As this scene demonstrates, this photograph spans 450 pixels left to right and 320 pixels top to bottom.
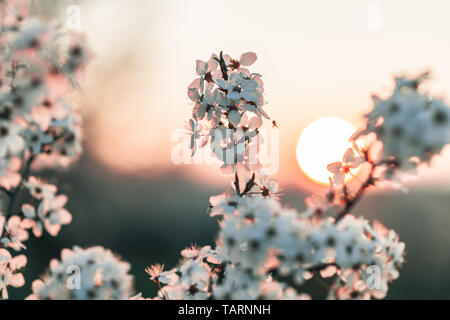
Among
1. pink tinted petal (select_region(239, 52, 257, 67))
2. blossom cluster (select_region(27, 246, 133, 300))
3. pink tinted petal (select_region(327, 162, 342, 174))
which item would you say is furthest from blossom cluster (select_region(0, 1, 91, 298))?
pink tinted petal (select_region(327, 162, 342, 174))

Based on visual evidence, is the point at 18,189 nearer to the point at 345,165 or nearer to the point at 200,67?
the point at 200,67

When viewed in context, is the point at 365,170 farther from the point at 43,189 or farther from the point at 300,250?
the point at 43,189

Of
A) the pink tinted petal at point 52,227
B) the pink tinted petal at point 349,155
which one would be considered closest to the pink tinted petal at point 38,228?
the pink tinted petal at point 52,227

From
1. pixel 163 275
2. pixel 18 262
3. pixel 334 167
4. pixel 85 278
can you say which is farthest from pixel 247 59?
pixel 18 262

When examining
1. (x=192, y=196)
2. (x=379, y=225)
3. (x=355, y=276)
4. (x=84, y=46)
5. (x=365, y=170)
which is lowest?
(x=355, y=276)

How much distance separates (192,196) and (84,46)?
16.8 metres

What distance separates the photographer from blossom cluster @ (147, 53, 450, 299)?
59.5 inches

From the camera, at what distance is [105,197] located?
15.3 metres

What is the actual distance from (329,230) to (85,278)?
3.70 ft

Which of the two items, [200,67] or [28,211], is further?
[200,67]

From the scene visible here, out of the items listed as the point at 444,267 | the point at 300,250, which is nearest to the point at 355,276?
the point at 300,250

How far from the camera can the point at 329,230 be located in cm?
157

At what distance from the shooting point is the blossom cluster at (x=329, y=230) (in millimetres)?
1512

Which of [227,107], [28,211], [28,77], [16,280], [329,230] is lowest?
[16,280]
